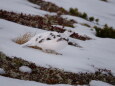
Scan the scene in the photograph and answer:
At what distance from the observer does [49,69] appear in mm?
6520

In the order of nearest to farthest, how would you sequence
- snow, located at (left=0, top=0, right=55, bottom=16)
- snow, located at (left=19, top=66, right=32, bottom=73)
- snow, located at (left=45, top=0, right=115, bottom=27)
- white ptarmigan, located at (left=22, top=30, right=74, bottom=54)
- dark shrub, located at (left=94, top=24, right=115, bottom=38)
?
1. snow, located at (left=19, top=66, right=32, bottom=73)
2. white ptarmigan, located at (left=22, top=30, right=74, bottom=54)
3. snow, located at (left=0, top=0, right=55, bottom=16)
4. dark shrub, located at (left=94, top=24, right=115, bottom=38)
5. snow, located at (left=45, top=0, right=115, bottom=27)

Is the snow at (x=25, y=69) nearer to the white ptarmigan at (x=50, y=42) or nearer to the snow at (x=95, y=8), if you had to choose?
the white ptarmigan at (x=50, y=42)

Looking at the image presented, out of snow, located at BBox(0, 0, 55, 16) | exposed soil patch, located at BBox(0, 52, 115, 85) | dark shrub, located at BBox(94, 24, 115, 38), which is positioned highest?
snow, located at BBox(0, 0, 55, 16)

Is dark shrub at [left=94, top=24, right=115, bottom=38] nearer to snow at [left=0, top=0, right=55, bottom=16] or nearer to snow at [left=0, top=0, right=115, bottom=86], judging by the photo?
snow at [left=0, top=0, right=115, bottom=86]

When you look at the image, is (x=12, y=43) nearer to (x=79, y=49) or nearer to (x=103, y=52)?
(x=79, y=49)

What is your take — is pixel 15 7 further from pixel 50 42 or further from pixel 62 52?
pixel 50 42

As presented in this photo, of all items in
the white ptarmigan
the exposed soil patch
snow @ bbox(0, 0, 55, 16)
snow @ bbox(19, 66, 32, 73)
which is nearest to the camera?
the exposed soil patch

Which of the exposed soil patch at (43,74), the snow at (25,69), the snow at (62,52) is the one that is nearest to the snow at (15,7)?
the snow at (62,52)

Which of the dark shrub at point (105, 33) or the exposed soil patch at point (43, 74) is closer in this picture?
the exposed soil patch at point (43, 74)

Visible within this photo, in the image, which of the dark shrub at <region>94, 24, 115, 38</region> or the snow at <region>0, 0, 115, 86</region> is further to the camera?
the dark shrub at <region>94, 24, 115, 38</region>

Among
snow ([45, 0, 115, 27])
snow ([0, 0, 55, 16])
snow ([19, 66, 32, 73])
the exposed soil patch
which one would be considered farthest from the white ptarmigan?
snow ([45, 0, 115, 27])

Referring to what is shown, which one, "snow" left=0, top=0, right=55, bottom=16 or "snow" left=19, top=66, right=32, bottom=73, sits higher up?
"snow" left=0, top=0, right=55, bottom=16

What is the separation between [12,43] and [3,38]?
0.36 meters

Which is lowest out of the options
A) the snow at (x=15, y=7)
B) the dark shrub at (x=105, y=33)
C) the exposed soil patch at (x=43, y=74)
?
the exposed soil patch at (x=43, y=74)
